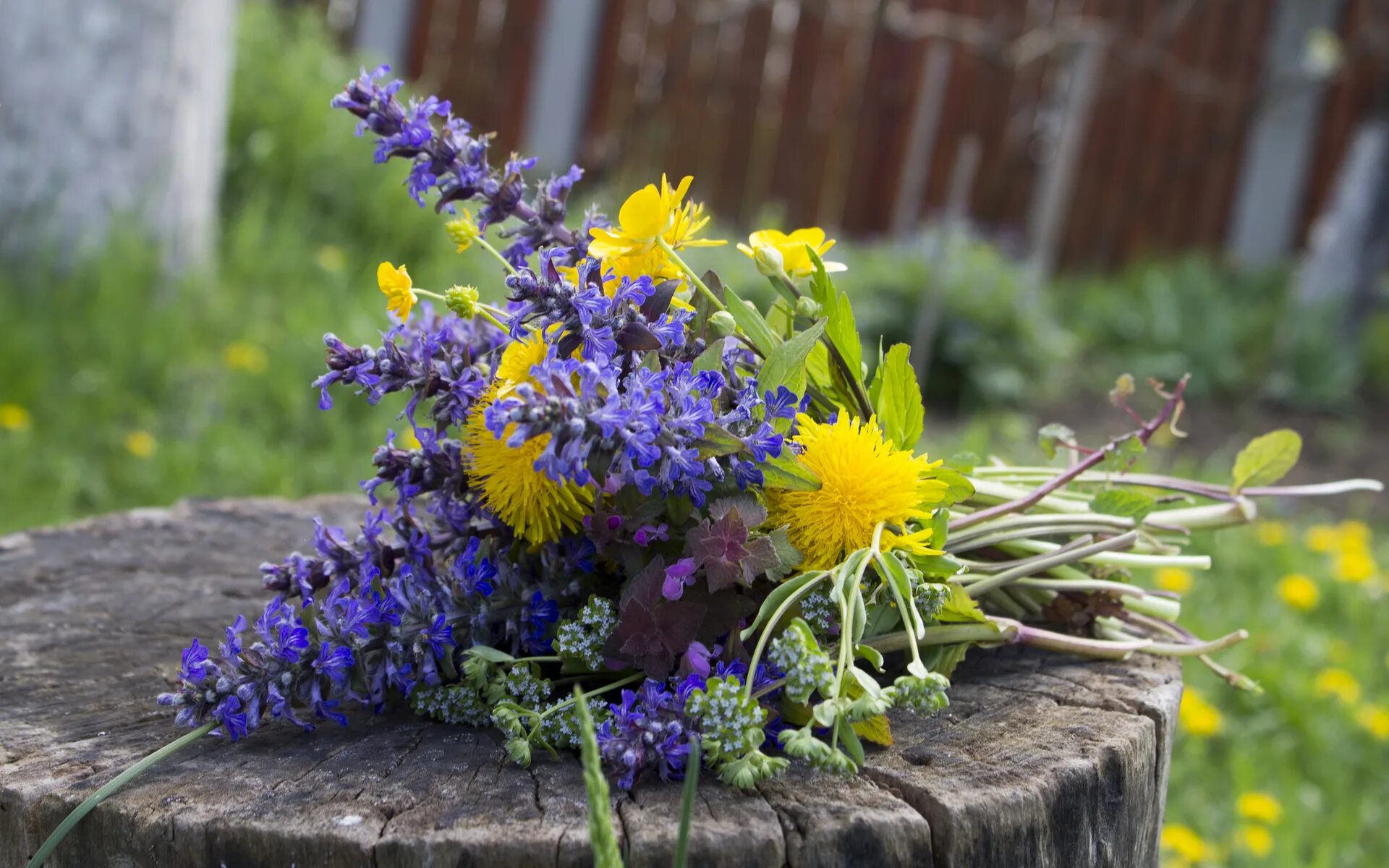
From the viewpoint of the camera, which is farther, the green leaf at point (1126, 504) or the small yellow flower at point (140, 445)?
the small yellow flower at point (140, 445)

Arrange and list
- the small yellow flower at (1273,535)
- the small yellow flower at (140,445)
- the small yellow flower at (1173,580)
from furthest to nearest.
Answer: the small yellow flower at (1273,535), the small yellow flower at (1173,580), the small yellow flower at (140,445)

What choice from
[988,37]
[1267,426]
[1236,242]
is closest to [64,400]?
[1267,426]

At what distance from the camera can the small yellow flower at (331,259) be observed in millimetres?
3710

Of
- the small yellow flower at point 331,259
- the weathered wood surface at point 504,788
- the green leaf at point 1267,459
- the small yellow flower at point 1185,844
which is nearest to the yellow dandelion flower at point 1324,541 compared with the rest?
the small yellow flower at point 1185,844

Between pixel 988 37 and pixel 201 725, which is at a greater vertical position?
pixel 988 37

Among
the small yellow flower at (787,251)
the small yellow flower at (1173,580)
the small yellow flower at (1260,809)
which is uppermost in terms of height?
the small yellow flower at (787,251)

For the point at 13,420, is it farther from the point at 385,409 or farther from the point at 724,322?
the point at 724,322

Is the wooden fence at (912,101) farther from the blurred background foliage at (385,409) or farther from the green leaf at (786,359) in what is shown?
the green leaf at (786,359)

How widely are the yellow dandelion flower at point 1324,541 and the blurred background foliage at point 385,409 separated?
0.01 meters

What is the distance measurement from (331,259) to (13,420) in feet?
3.80

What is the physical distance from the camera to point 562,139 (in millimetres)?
6543

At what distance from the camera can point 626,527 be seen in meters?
1.10

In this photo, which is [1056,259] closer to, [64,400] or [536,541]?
[64,400]

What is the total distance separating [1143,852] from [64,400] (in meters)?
2.79
